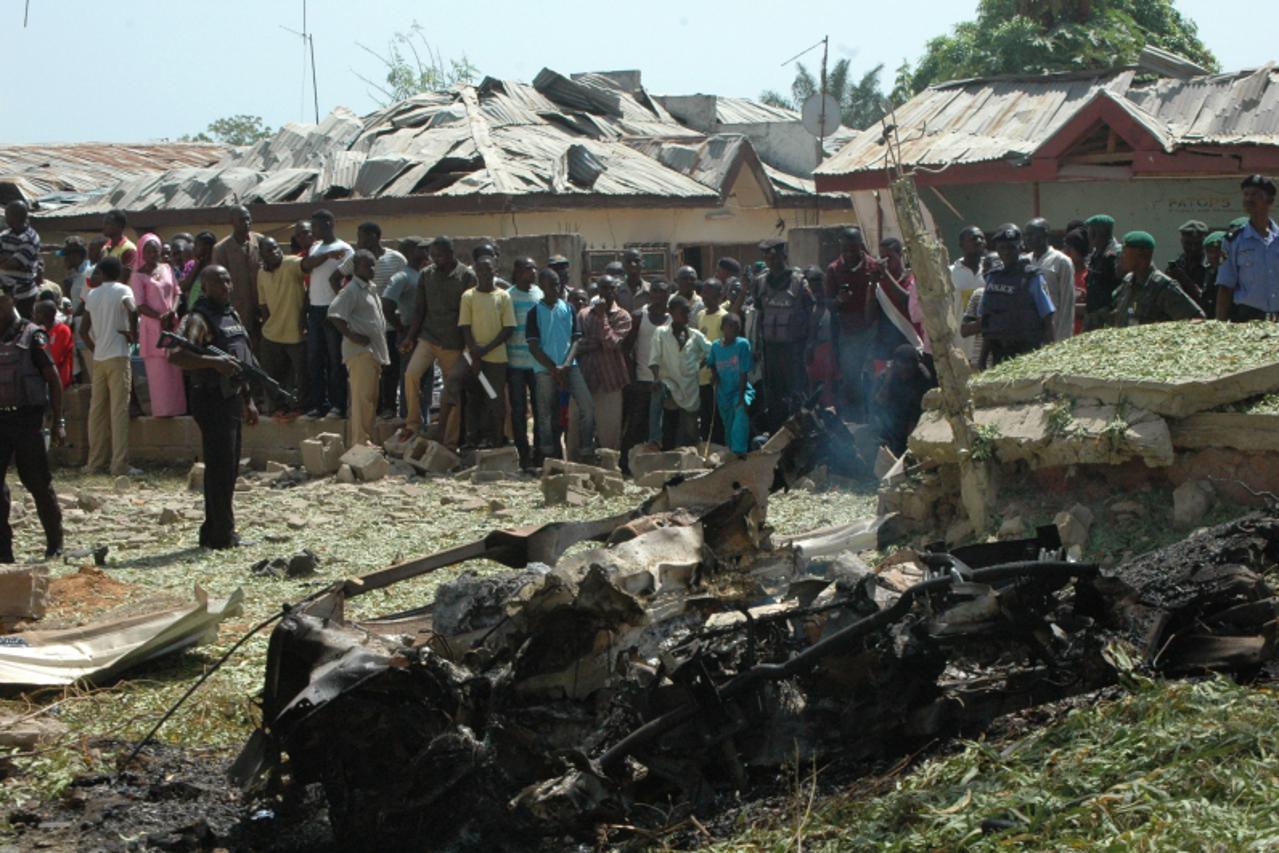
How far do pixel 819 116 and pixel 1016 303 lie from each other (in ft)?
46.2

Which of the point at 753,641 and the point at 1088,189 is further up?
the point at 1088,189

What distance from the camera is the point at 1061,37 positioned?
32.9 metres

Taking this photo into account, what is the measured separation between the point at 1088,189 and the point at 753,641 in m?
14.6

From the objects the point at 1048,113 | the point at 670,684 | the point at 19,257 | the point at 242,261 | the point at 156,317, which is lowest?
the point at 670,684

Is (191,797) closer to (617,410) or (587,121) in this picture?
(617,410)

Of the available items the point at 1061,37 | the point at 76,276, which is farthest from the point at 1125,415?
the point at 1061,37

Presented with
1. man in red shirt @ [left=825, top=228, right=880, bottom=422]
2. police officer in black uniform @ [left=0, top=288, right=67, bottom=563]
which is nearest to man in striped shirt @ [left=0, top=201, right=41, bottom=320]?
police officer in black uniform @ [left=0, top=288, right=67, bottom=563]

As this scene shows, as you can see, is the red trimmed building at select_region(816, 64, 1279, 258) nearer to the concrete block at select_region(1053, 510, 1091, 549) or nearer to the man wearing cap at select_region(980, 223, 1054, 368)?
the man wearing cap at select_region(980, 223, 1054, 368)

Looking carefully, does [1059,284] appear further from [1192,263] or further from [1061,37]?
[1061,37]

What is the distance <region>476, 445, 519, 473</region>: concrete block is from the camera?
1434 centimetres

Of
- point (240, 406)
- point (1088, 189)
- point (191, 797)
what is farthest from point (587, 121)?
point (191, 797)

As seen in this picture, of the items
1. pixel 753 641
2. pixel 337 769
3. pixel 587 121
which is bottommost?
pixel 337 769

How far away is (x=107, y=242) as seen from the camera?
16766mm

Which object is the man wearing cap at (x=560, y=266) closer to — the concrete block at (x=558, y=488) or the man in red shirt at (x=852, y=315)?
the concrete block at (x=558, y=488)
